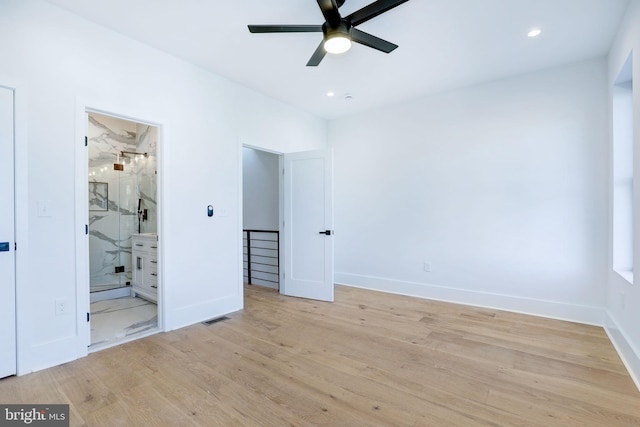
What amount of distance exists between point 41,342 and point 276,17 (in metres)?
3.24

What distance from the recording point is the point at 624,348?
2.49 meters

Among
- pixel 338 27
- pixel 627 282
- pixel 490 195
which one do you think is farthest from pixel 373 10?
pixel 627 282

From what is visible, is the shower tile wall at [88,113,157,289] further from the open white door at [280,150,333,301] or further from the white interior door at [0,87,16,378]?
the white interior door at [0,87,16,378]

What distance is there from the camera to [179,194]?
3.27 metres

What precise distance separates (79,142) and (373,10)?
2.58 m

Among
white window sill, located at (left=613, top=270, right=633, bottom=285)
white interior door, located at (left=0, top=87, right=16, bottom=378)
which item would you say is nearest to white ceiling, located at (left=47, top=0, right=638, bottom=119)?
white interior door, located at (left=0, top=87, right=16, bottom=378)

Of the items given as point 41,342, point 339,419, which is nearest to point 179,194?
point 41,342

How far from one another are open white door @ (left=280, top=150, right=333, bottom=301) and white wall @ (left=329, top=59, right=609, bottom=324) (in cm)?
96

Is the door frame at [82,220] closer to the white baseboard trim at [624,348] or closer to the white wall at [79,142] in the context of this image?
the white wall at [79,142]

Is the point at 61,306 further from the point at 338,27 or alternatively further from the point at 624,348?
the point at 624,348

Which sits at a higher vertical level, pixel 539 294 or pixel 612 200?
pixel 612 200

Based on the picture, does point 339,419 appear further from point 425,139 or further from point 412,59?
point 425,139

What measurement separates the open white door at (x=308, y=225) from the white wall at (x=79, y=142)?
730 mm

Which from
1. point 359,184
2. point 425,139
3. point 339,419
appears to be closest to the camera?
point 339,419
